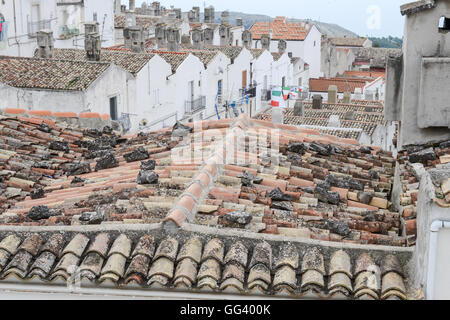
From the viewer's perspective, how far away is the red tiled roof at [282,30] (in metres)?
59.2

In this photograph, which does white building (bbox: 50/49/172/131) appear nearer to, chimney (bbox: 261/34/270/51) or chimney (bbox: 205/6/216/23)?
chimney (bbox: 261/34/270/51)

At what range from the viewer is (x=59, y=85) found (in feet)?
86.6

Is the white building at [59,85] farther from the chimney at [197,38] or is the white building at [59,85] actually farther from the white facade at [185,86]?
the chimney at [197,38]

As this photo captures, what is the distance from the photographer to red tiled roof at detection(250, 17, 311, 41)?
5925 centimetres

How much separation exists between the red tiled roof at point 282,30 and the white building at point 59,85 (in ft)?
107

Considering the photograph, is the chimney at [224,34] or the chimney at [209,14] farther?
the chimney at [209,14]

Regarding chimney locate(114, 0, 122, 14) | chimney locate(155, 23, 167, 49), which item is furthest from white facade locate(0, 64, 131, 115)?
chimney locate(114, 0, 122, 14)

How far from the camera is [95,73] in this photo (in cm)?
2730

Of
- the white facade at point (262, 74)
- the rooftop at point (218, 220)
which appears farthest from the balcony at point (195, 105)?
the rooftop at point (218, 220)

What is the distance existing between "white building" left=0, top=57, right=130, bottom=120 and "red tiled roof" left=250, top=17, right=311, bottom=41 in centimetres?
3252

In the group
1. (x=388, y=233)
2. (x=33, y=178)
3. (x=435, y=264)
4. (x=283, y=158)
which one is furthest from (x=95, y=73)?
(x=435, y=264)

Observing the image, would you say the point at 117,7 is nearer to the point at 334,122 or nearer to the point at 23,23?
the point at 23,23

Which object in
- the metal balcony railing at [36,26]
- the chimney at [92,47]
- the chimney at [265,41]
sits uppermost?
the metal balcony railing at [36,26]

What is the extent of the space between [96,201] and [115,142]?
6.29m
